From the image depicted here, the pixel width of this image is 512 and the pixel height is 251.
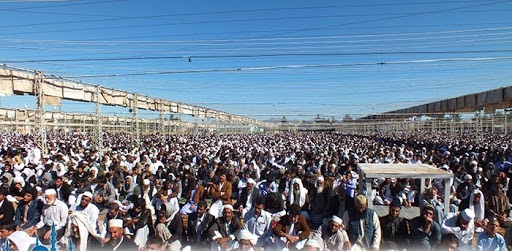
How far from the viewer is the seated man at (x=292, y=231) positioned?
463cm

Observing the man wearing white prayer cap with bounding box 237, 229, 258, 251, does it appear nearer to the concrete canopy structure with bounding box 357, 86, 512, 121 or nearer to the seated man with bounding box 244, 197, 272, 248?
the seated man with bounding box 244, 197, 272, 248

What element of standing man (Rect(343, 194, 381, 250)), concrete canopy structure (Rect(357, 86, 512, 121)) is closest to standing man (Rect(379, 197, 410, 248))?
standing man (Rect(343, 194, 381, 250))

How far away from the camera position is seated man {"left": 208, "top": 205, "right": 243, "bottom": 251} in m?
4.75

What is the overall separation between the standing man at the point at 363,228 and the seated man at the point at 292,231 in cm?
57

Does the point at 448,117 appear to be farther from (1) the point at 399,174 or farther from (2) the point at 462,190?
(1) the point at 399,174

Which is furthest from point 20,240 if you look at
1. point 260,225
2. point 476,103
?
point 476,103

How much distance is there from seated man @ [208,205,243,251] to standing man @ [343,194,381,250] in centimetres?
153

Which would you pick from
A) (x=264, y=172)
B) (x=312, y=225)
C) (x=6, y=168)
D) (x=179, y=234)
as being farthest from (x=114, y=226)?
(x=6, y=168)

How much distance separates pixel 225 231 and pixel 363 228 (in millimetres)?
1867

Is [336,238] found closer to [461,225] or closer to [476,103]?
[461,225]

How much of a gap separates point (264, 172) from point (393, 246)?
5655 mm

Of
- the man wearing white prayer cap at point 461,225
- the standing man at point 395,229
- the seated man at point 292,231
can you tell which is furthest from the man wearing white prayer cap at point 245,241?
the man wearing white prayer cap at point 461,225

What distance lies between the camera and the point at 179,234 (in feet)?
16.3

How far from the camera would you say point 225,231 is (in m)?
4.99
